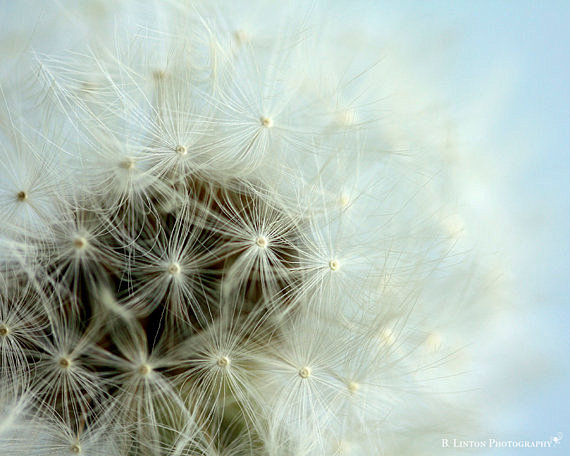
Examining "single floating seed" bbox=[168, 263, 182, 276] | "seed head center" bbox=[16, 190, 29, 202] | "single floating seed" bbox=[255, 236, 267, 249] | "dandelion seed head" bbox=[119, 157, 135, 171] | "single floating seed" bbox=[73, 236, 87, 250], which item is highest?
"dandelion seed head" bbox=[119, 157, 135, 171]

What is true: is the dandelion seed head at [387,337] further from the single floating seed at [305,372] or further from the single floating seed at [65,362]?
the single floating seed at [65,362]

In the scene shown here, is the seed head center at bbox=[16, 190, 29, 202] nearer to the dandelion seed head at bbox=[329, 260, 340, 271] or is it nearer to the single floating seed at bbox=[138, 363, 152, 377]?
the single floating seed at bbox=[138, 363, 152, 377]

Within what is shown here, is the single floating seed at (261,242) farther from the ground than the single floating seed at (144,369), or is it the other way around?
the single floating seed at (261,242)

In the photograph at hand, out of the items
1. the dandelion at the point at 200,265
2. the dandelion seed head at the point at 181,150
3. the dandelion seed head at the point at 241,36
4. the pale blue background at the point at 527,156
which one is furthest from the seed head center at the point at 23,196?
the pale blue background at the point at 527,156

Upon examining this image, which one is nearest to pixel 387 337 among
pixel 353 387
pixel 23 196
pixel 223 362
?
pixel 353 387

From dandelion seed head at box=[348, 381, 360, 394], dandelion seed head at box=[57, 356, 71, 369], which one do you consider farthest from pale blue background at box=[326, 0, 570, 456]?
dandelion seed head at box=[57, 356, 71, 369]

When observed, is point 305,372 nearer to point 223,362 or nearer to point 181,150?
point 223,362

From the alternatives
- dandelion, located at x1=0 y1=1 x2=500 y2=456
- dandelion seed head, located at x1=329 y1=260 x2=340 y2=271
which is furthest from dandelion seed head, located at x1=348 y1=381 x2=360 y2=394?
dandelion seed head, located at x1=329 y1=260 x2=340 y2=271

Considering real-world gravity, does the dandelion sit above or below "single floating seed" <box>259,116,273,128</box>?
below

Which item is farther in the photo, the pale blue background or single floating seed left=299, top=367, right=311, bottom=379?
the pale blue background
